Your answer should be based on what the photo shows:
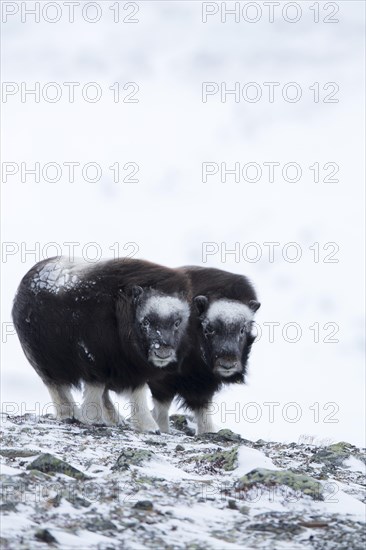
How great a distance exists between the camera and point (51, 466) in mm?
5629

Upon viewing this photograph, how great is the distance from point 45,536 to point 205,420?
496cm

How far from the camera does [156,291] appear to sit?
848 centimetres

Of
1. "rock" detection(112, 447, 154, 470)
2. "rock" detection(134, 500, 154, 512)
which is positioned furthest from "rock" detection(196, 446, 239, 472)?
"rock" detection(134, 500, 154, 512)

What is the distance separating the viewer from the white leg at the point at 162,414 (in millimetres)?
9188

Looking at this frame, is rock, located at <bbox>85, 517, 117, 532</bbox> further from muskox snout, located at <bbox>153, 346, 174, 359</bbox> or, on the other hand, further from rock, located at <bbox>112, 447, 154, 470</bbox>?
muskox snout, located at <bbox>153, 346, 174, 359</bbox>

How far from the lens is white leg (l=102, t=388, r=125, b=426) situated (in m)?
9.18

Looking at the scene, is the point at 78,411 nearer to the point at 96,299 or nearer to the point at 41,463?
the point at 96,299

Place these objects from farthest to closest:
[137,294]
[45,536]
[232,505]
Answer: [137,294], [232,505], [45,536]

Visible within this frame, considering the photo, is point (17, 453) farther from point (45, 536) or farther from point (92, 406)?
point (92, 406)

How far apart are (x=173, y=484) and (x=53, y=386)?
11.1ft

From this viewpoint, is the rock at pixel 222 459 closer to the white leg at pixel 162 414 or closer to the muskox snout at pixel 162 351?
the muskox snout at pixel 162 351

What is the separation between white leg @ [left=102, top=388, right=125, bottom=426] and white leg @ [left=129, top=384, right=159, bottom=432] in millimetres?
506

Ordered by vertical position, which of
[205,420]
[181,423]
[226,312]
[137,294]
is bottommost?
[181,423]

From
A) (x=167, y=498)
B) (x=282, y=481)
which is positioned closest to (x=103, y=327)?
(x=282, y=481)
